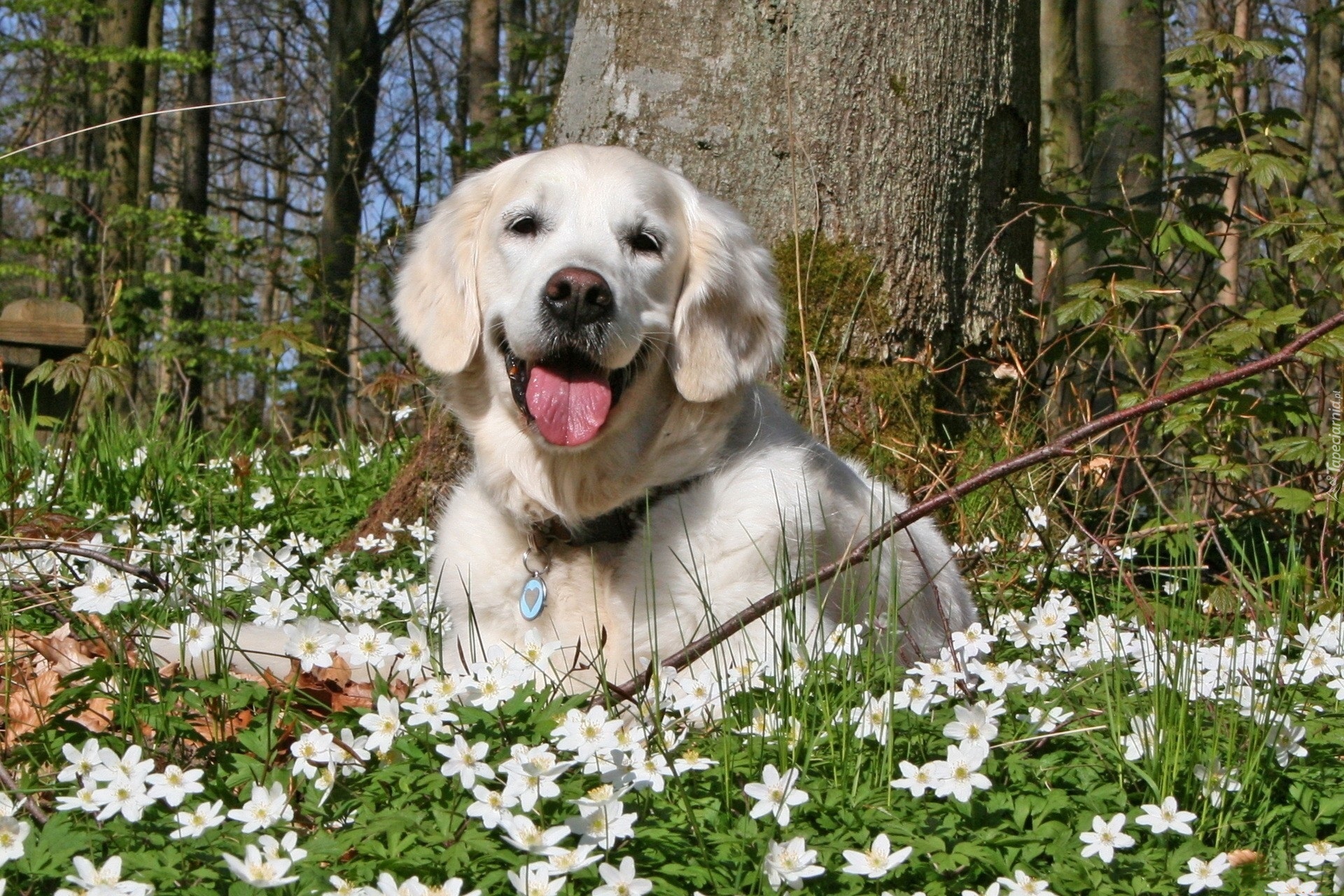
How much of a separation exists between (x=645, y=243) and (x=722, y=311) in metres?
0.26

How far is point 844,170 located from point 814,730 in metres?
2.55

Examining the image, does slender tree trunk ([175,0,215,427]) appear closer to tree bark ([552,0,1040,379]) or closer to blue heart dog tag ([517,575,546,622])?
tree bark ([552,0,1040,379])

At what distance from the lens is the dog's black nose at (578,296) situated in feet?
9.34

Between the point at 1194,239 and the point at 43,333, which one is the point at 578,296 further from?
the point at 43,333

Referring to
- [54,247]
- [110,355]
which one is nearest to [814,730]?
[110,355]

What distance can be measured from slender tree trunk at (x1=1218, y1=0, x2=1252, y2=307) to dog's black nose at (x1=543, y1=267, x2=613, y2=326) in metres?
2.20

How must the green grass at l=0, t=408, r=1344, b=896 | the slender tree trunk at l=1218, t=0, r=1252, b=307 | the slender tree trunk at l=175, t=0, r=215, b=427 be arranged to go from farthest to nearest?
the slender tree trunk at l=175, t=0, r=215, b=427 → the slender tree trunk at l=1218, t=0, r=1252, b=307 → the green grass at l=0, t=408, r=1344, b=896

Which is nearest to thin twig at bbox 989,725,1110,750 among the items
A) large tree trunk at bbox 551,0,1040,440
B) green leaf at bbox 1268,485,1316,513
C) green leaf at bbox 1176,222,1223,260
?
green leaf at bbox 1268,485,1316,513

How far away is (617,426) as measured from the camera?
10.1 feet

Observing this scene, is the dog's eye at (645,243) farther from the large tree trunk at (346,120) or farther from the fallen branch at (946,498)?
the large tree trunk at (346,120)

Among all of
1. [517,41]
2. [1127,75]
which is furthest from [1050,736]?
[517,41]

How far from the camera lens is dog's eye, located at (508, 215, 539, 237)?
3113 mm

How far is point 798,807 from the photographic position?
1777mm

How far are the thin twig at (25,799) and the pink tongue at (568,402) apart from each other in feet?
4.68
